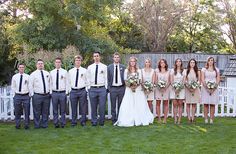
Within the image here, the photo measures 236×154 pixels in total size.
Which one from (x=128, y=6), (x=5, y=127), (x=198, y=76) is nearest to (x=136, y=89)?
(x=198, y=76)

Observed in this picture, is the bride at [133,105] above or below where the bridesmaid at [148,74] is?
below

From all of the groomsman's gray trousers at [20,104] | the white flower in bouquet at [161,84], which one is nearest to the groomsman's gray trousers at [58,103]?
the groomsman's gray trousers at [20,104]

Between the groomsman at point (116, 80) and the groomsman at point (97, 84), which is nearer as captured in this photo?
the groomsman at point (97, 84)

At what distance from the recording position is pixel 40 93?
967 cm

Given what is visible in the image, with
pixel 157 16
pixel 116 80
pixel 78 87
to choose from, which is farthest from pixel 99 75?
pixel 157 16


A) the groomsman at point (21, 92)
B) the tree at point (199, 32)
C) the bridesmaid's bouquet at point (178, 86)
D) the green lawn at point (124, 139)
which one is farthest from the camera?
the tree at point (199, 32)

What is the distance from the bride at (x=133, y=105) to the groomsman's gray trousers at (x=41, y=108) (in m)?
1.79

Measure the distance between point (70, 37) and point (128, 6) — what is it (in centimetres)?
1215

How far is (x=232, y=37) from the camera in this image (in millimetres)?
36594

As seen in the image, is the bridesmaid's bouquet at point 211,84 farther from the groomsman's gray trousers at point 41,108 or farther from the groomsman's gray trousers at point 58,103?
the groomsman's gray trousers at point 41,108

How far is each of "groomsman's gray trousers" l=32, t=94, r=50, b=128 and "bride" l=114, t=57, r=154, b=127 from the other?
179 centimetres

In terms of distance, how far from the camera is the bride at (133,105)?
989 centimetres

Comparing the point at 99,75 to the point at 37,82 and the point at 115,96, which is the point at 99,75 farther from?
the point at 37,82

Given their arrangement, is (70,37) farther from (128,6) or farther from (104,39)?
(128,6)
